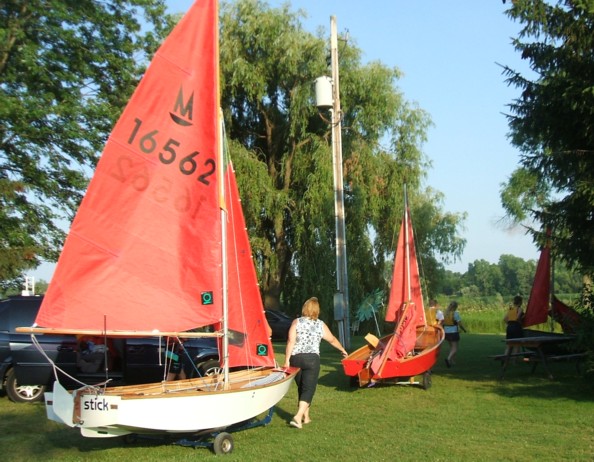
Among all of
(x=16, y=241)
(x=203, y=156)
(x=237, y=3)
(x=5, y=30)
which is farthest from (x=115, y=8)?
(x=203, y=156)

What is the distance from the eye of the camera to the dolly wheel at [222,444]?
7.93 m

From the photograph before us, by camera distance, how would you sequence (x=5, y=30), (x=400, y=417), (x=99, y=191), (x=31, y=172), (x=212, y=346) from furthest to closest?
(x=31, y=172)
(x=5, y=30)
(x=212, y=346)
(x=400, y=417)
(x=99, y=191)

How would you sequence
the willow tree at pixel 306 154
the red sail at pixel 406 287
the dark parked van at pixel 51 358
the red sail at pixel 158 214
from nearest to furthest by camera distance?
1. the red sail at pixel 158 214
2. the dark parked van at pixel 51 358
3. the red sail at pixel 406 287
4. the willow tree at pixel 306 154

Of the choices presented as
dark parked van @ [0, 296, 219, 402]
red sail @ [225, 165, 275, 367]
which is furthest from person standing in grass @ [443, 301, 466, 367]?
red sail @ [225, 165, 275, 367]

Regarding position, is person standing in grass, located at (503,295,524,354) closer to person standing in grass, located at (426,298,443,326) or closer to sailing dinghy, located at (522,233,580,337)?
sailing dinghy, located at (522,233,580,337)

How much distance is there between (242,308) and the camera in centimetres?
919

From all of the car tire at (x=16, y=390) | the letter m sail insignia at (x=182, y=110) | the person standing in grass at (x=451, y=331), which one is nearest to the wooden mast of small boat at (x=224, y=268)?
the letter m sail insignia at (x=182, y=110)

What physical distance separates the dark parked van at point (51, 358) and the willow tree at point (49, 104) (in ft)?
28.5

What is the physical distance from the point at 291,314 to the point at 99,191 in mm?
21815

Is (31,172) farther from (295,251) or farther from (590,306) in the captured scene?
(590,306)

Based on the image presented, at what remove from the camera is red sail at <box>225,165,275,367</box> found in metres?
9.15

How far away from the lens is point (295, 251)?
90.9ft

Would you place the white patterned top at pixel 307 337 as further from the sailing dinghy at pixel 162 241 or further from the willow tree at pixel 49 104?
the willow tree at pixel 49 104

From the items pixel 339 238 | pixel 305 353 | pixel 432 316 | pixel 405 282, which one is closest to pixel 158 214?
pixel 305 353
